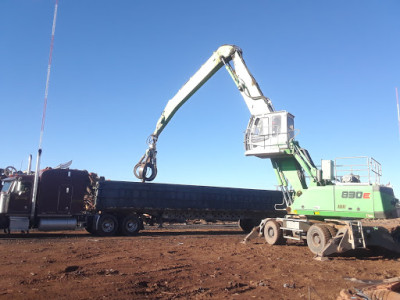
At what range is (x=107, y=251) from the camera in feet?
37.2

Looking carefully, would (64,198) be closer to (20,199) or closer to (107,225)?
(20,199)

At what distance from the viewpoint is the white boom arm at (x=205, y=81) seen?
1537 centimetres

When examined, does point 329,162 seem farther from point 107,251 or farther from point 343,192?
point 107,251

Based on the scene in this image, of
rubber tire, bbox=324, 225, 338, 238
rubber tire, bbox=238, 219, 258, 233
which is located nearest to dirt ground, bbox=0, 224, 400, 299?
rubber tire, bbox=324, 225, 338, 238

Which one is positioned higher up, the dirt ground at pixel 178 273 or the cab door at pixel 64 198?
the cab door at pixel 64 198

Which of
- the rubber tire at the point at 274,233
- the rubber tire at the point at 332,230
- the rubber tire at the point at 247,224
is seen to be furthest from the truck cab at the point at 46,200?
the rubber tire at the point at 332,230

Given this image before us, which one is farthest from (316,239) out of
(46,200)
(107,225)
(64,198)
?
(46,200)

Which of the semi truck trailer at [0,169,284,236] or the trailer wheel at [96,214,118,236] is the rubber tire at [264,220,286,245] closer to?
the semi truck trailer at [0,169,284,236]

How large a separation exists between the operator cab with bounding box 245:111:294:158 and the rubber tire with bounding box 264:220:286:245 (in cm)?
282

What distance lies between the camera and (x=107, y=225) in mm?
18125

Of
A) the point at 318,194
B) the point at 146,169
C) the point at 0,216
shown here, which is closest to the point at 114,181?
the point at 146,169

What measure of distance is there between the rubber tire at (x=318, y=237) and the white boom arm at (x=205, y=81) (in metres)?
5.38

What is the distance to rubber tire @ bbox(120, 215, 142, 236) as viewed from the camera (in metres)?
18.4

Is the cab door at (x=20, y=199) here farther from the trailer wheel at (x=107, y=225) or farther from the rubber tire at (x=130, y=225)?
the rubber tire at (x=130, y=225)
